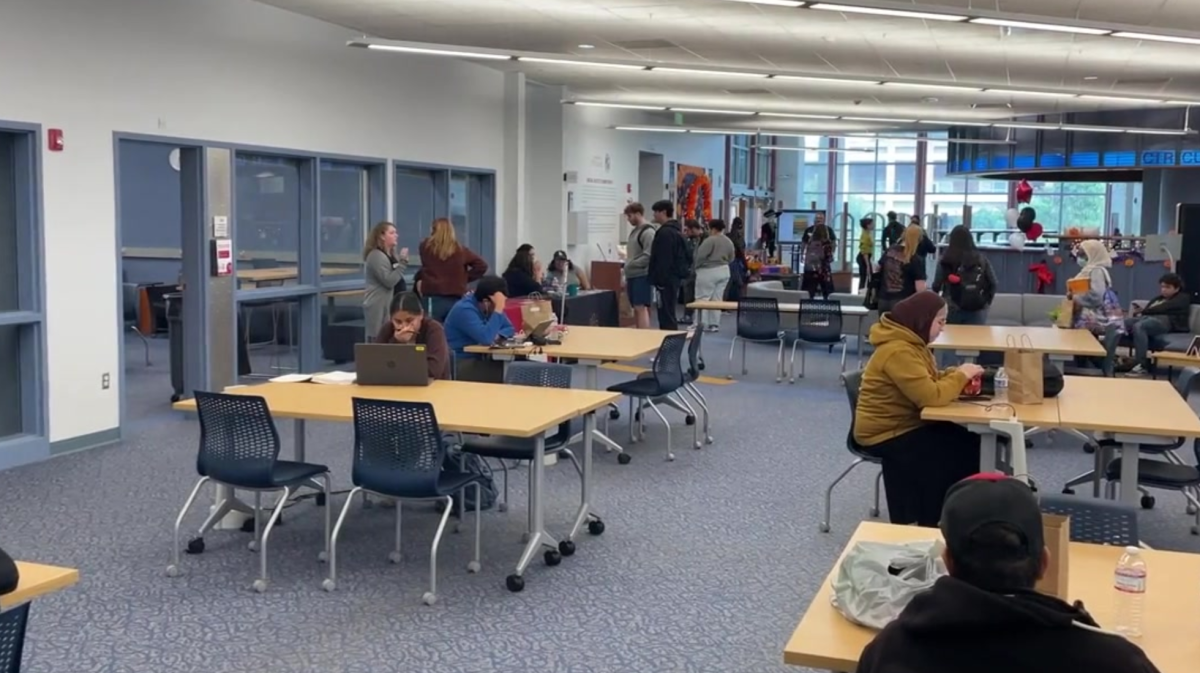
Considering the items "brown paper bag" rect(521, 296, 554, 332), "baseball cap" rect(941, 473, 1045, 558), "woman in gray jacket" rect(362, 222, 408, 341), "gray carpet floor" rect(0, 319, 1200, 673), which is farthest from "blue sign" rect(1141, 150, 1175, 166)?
"baseball cap" rect(941, 473, 1045, 558)

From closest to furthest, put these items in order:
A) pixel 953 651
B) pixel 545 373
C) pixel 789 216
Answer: pixel 953 651 → pixel 545 373 → pixel 789 216

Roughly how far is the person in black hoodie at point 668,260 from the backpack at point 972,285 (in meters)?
3.04

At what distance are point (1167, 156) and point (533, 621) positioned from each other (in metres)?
16.4

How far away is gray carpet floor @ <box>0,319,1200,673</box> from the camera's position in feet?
13.8

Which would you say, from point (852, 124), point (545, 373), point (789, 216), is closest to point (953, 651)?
point (545, 373)

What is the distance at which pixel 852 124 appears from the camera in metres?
20.7

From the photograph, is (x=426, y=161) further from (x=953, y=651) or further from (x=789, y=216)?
(x=789, y=216)

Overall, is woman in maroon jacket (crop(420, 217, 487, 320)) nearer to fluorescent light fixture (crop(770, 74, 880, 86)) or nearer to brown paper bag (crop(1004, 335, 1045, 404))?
fluorescent light fixture (crop(770, 74, 880, 86))

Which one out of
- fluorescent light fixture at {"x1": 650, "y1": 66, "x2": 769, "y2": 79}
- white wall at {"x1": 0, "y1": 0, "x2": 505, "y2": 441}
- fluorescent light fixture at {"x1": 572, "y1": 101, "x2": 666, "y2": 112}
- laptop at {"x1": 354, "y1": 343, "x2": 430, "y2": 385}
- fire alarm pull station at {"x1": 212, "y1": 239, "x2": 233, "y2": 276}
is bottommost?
laptop at {"x1": 354, "y1": 343, "x2": 430, "y2": 385}

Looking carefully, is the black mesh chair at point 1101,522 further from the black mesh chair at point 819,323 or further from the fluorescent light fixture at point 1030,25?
the black mesh chair at point 819,323

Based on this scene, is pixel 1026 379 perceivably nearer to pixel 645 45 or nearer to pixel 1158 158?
pixel 645 45

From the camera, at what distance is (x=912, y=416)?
16.9ft

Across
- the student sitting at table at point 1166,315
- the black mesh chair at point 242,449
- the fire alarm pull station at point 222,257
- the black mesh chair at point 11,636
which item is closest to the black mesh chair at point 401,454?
the black mesh chair at point 242,449

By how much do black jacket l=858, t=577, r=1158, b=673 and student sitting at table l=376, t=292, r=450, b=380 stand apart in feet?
13.9
